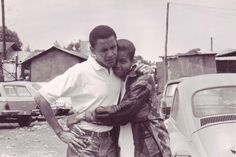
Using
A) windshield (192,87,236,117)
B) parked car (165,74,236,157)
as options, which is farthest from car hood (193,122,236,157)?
windshield (192,87,236,117)

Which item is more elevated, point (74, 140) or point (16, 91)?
point (74, 140)

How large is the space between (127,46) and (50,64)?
53601mm

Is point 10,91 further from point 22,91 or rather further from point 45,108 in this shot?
point 45,108

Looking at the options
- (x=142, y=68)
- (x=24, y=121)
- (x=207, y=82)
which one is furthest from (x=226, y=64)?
(x=142, y=68)

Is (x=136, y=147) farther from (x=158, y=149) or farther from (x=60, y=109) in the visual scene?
(x=60, y=109)

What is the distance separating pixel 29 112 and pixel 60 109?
435 centimetres

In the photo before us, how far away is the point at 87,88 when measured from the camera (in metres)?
3.57

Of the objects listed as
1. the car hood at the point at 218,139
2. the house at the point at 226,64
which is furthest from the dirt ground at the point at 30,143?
the house at the point at 226,64

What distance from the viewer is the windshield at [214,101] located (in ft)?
21.1

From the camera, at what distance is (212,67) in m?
49.6

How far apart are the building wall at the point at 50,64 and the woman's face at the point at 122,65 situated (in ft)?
175

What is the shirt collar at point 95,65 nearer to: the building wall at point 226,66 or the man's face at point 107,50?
the man's face at point 107,50

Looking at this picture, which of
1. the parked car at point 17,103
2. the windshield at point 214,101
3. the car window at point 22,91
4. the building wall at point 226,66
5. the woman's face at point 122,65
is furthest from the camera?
the building wall at point 226,66

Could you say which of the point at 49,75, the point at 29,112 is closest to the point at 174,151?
the point at 29,112
